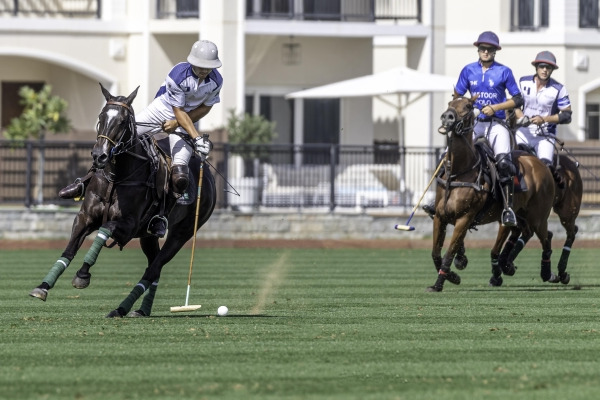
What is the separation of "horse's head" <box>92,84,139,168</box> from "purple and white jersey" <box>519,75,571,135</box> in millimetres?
6574

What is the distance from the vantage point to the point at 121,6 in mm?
34781

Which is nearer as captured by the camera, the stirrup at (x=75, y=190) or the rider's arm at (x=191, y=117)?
the stirrup at (x=75, y=190)

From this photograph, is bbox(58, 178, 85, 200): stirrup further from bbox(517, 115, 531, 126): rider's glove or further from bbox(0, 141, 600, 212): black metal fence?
bbox(0, 141, 600, 212): black metal fence

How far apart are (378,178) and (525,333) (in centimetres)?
1727

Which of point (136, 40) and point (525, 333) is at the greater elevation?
point (136, 40)

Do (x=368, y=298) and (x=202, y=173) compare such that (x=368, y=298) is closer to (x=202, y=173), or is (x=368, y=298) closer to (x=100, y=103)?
(x=202, y=173)

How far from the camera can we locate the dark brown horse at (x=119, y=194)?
38.3 ft

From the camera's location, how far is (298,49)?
117 ft

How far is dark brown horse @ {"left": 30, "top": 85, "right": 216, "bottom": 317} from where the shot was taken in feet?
38.3

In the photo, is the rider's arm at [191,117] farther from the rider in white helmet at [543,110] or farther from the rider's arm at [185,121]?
the rider in white helmet at [543,110]

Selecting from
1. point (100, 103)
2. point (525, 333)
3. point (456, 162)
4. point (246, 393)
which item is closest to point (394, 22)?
point (100, 103)

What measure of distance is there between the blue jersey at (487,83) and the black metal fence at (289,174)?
38.2ft

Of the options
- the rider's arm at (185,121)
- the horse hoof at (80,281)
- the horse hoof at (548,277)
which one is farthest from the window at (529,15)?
the horse hoof at (80,281)

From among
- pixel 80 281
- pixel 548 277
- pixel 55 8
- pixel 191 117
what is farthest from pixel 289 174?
pixel 80 281
